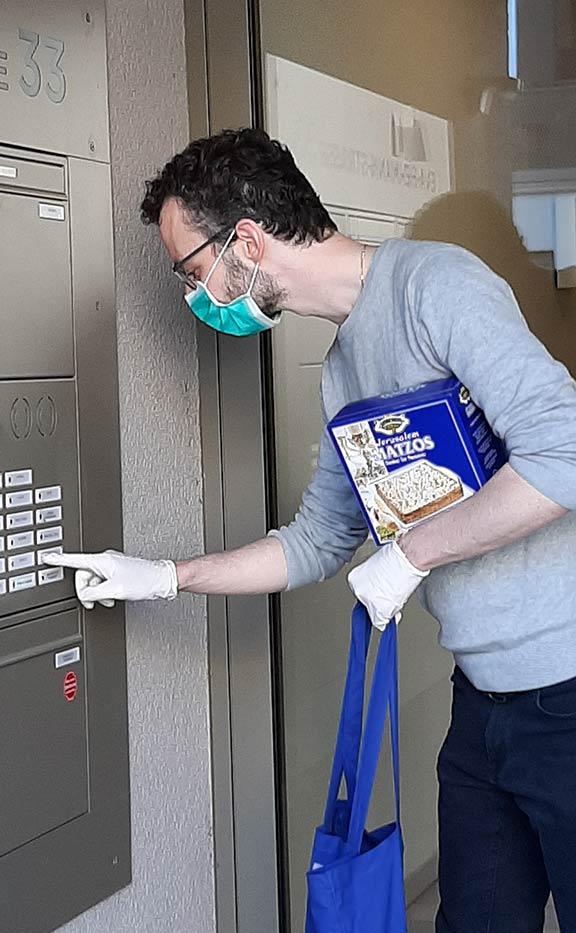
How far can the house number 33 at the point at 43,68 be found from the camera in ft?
5.64

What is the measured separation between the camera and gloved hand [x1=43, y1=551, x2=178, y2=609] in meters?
1.79

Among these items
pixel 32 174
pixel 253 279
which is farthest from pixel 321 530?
pixel 32 174

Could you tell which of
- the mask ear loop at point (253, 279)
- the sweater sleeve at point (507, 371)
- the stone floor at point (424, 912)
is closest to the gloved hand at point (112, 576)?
the mask ear loop at point (253, 279)

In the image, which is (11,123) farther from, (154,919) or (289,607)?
(154,919)

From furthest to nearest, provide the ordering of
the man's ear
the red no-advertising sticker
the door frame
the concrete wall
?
1. the door frame
2. the concrete wall
3. the red no-advertising sticker
4. the man's ear

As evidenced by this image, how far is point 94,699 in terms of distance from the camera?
1896 mm

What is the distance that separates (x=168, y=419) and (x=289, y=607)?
0.40m

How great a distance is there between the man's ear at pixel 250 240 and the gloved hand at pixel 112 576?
0.44 meters

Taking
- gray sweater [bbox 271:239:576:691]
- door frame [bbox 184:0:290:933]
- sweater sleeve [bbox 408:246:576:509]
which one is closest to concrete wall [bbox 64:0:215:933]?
door frame [bbox 184:0:290:933]

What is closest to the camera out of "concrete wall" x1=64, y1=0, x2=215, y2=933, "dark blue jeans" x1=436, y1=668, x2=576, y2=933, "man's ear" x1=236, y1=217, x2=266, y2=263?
"dark blue jeans" x1=436, y1=668, x2=576, y2=933

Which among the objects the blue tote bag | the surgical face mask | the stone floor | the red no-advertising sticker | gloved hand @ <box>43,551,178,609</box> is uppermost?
the surgical face mask

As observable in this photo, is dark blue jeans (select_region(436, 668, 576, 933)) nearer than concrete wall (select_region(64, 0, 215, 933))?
Yes

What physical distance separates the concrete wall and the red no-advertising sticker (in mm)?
154

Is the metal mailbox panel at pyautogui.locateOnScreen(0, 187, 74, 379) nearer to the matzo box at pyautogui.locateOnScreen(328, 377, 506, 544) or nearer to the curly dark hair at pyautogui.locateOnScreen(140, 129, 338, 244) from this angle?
the curly dark hair at pyautogui.locateOnScreen(140, 129, 338, 244)
